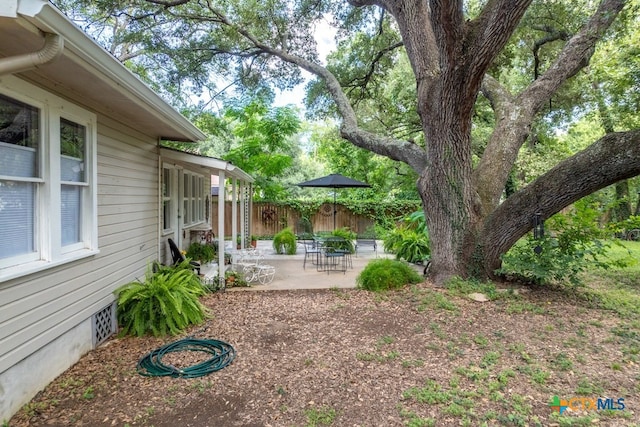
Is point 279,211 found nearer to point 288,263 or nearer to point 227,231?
point 227,231

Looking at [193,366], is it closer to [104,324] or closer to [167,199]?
[104,324]

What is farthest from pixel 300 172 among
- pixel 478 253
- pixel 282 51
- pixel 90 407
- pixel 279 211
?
pixel 90 407

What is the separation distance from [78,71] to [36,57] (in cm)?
76

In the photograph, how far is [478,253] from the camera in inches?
224

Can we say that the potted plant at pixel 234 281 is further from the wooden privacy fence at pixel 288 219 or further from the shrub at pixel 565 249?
the wooden privacy fence at pixel 288 219

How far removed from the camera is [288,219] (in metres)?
15.3

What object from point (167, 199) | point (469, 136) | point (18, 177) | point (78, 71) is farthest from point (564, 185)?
point (167, 199)

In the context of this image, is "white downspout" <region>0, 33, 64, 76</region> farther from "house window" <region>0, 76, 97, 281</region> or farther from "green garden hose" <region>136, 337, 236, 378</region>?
"green garden hose" <region>136, 337, 236, 378</region>

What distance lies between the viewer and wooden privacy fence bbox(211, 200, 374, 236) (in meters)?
15.2

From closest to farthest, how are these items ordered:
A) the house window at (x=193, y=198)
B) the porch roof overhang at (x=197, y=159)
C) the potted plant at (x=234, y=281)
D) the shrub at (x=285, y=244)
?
the porch roof overhang at (x=197, y=159) → the potted plant at (x=234, y=281) → the house window at (x=193, y=198) → the shrub at (x=285, y=244)

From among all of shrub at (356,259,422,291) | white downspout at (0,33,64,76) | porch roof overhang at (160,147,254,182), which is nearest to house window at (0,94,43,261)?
white downspout at (0,33,64,76)

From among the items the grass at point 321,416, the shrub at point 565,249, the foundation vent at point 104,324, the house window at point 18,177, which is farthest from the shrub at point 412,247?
the house window at point 18,177

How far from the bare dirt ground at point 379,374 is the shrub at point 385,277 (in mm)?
1052

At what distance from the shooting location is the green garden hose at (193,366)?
316 centimetres
